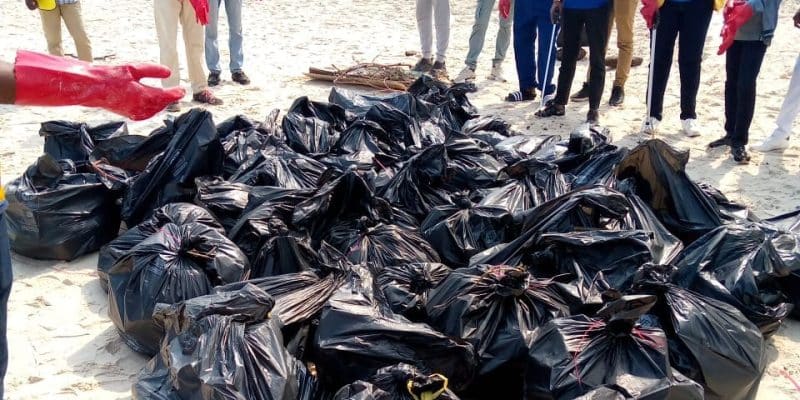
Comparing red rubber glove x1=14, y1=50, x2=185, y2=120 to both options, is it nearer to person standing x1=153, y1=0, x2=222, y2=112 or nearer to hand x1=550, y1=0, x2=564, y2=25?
person standing x1=153, y1=0, x2=222, y2=112

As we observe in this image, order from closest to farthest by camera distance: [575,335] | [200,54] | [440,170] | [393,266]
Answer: [575,335]
[393,266]
[440,170]
[200,54]

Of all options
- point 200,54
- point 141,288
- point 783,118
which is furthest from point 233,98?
point 783,118

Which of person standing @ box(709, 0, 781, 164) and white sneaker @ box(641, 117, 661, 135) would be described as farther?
white sneaker @ box(641, 117, 661, 135)

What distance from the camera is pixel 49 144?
4.30 metres

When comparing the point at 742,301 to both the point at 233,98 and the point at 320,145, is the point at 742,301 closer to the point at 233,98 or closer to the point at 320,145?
the point at 320,145

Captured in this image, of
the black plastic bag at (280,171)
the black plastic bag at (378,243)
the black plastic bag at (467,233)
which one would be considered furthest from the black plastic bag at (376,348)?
the black plastic bag at (280,171)

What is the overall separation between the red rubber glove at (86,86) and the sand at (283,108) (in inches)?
50.6

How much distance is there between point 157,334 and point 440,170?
160 cm

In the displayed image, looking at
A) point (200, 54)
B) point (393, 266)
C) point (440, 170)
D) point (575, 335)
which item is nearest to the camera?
point (575, 335)

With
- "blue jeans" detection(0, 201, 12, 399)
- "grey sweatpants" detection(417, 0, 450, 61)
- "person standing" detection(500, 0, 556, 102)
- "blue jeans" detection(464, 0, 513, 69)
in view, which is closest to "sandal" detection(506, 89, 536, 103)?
"person standing" detection(500, 0, 556, 102)

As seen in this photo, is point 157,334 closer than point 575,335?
No

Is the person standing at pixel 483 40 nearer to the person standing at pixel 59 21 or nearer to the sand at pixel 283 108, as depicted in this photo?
the sand at pixel 283 108

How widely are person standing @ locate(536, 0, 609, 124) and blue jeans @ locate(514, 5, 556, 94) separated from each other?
336mm

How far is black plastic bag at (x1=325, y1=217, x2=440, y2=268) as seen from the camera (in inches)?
121
